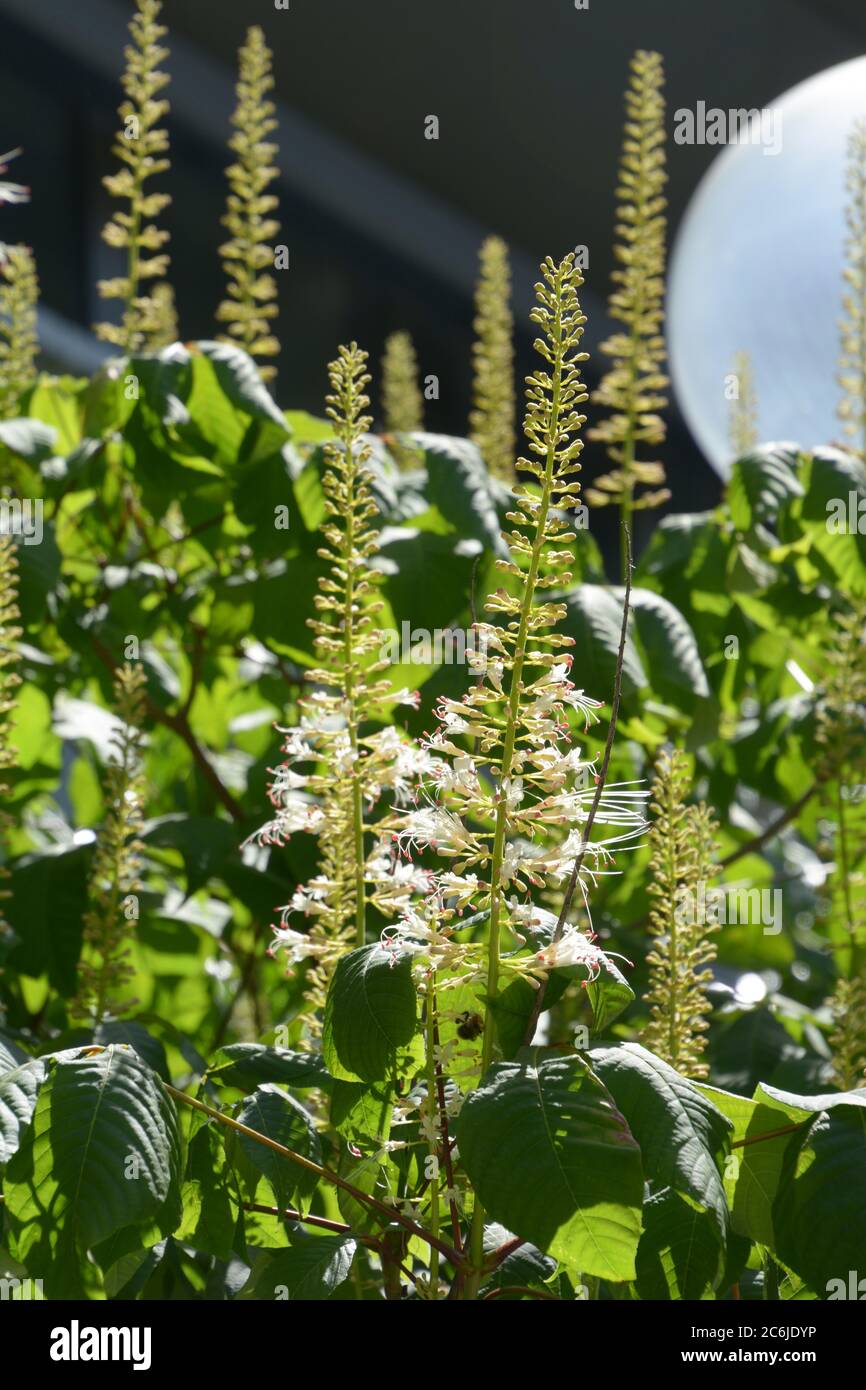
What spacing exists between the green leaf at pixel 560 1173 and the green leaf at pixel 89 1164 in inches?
7.1

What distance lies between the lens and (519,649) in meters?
0.78

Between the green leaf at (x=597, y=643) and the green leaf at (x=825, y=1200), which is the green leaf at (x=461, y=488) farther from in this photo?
the green leaf at (x=825, y=1200)

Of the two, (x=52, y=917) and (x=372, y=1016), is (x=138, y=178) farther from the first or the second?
(x=372, y=1016)

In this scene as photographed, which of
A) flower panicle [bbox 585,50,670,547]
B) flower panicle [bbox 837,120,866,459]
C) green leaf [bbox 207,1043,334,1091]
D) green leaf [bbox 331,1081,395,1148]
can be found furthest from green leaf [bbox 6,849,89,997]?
flower panicle [bbox 837,120,866,459]

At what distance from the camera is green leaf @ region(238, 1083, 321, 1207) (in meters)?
0.85

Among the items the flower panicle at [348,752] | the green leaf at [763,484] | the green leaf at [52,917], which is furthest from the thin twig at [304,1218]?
the green leaf at [763,484]

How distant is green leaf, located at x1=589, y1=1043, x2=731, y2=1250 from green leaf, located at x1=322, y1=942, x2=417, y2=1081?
10 centimetres

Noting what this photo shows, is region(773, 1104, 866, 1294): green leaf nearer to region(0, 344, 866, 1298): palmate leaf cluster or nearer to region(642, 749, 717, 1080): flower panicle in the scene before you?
region(0, 344, 866, 1298): palmate leaf cluster

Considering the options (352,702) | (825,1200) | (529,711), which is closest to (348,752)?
(352,702)

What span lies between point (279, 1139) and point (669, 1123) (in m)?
0.25

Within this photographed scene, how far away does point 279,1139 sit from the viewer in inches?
34.8

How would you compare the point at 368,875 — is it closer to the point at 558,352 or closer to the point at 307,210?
the point at 558,352
